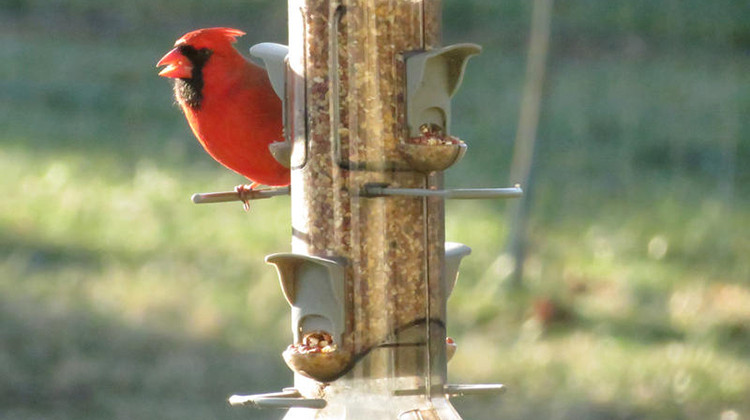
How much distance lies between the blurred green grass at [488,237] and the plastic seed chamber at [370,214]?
7.43 feet

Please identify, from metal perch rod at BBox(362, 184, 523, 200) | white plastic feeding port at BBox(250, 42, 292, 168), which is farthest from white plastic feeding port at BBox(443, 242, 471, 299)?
white plastic feeding port at BBox(250, 42, 292, 168)

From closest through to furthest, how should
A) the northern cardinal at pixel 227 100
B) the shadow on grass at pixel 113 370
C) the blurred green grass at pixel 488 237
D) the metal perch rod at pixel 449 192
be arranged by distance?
the metal perch rod at pixel 449 192 < the northern cardinal at pixel 227 100 < the shadow on grass at pixel 113 370 < the blurred green grass at pixel 488 237

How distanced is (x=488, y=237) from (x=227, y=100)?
2914 millimetres

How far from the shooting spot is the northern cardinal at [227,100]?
268cm

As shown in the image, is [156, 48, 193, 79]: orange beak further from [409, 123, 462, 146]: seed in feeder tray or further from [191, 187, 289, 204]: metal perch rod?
[409, 123, 462, 146]: seed in feeder tray

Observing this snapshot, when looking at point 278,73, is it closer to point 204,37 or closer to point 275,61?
point 275,61

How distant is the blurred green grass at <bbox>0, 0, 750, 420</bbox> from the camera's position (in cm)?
464

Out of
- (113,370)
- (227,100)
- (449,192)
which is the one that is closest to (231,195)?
(227,100)

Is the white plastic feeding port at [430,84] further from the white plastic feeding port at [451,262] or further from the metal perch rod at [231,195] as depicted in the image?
the metal perch rod at [231,195]

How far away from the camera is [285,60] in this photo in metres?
2.36

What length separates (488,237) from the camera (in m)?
5.57

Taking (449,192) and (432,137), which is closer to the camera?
(449,192)

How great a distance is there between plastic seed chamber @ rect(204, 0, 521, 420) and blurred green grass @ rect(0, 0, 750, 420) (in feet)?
7.43

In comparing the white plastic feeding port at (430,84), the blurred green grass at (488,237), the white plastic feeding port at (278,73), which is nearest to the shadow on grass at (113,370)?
the blurred green grass at (488,237)
